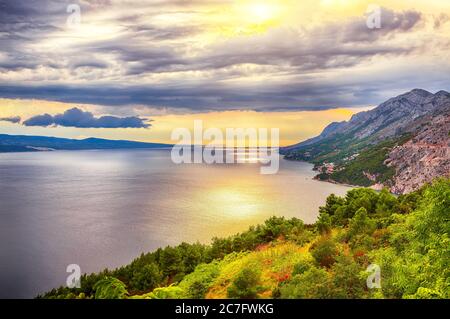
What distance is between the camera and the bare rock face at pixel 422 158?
94.9 metres

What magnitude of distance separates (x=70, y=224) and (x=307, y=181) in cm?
6739

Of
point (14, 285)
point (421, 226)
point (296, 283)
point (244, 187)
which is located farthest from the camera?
point (244, 187)

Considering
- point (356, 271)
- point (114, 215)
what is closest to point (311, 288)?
point (356, 271)

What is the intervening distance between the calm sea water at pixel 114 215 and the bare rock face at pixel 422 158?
22.3 meters

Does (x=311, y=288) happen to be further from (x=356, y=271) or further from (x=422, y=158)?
(x=422, y=158)

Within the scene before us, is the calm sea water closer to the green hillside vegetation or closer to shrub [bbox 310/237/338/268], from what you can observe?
the green hillside vegetation

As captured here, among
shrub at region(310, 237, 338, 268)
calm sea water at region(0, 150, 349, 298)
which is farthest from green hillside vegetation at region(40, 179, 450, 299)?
calm sea water at region(0, 150, 349, 298)

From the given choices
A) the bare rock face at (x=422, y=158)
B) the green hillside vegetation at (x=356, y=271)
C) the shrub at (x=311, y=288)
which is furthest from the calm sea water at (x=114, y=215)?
the shrub at (x=311, y=288)

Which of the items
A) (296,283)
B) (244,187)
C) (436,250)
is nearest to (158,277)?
(296,283)

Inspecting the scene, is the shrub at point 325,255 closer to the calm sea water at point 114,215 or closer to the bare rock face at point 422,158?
the calm sea water at point 114,215

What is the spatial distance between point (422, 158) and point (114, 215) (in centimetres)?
8447
